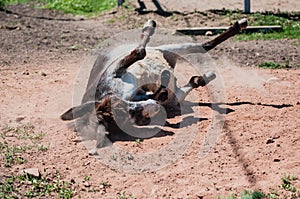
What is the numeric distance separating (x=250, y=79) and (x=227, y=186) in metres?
3.18

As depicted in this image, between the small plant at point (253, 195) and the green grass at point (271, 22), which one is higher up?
the small plant at point (253, 195)

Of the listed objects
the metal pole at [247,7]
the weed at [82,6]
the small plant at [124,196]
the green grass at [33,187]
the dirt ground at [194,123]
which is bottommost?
the weed at [82,6]

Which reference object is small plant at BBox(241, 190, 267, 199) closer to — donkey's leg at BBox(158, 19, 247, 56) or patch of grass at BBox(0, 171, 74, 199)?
patch of grass at BBox(0, 171, 74, 199)

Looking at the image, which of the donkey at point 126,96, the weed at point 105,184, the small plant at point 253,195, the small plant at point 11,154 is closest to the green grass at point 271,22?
the donkey at point 126,96

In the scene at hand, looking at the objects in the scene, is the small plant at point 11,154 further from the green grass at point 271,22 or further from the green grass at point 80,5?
the green grass at point 80,5

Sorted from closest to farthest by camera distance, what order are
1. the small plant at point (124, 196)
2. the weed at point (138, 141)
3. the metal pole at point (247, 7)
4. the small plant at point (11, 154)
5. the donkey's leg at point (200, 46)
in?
the small plant at point (124, 196)
the small plant at point (11, 154)
the weed at point (138, 141)
the donkey's leg at point (200, 46)
the metal pole at point (247, 7)

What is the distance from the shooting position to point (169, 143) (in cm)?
535

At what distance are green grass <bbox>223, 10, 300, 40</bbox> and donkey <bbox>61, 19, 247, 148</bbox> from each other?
3821 millimetres

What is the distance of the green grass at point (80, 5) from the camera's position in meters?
12.8

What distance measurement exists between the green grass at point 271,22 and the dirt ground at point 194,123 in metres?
0.31

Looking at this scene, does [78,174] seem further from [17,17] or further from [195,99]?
[17,17]

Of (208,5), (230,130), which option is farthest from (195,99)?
(208,5)

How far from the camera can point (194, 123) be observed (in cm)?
583

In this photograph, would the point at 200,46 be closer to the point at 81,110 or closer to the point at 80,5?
the point at 81,110
